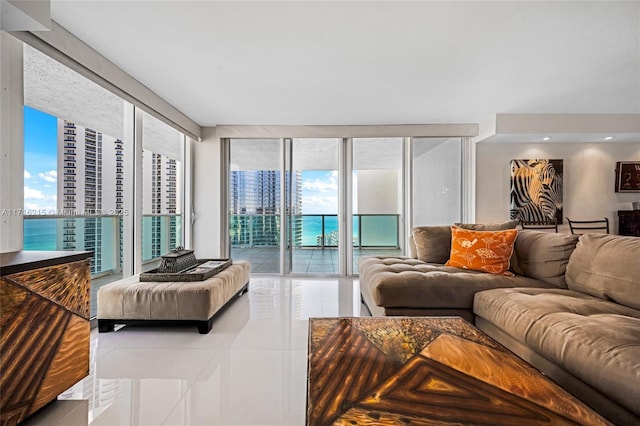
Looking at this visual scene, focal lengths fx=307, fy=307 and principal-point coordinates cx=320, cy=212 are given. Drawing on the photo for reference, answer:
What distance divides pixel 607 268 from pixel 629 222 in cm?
411

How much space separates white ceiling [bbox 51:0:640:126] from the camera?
217 centimetres

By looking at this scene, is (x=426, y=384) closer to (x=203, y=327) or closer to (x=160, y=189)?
(x=203, y=327)

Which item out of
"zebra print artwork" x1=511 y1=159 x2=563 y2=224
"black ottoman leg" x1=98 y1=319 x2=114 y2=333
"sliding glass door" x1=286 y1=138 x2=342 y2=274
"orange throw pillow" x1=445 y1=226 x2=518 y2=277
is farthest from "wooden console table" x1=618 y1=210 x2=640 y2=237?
"black ottoman leg" x1=98 y1=319 x2=114 y2=333

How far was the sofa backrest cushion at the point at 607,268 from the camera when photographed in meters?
1.85

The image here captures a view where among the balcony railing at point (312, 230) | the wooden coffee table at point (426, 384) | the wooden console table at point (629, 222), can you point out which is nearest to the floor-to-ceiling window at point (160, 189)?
the balcony railing at point (312, 230)

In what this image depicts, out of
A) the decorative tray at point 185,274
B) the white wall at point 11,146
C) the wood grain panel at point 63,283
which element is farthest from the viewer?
the decorative tray at point 185,274

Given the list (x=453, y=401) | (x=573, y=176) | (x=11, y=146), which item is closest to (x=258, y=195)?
(x=11, y=146)

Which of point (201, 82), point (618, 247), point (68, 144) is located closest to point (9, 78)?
point (68, 144)

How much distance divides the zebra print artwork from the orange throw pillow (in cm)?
248

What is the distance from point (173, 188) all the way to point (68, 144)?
6.12 ft

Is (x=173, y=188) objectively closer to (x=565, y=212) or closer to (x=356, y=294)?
(x=356, y=294)

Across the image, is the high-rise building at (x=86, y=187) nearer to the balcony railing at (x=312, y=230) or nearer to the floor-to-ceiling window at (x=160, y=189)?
the floor-to-ceiling window at (x=160, y=189)

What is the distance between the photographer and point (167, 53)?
2.73 metres

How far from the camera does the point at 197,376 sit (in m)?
1.88
